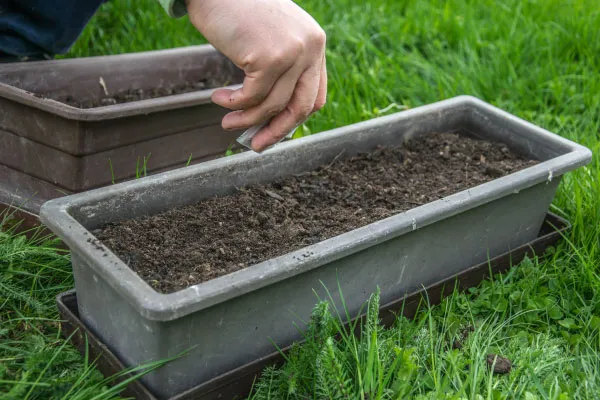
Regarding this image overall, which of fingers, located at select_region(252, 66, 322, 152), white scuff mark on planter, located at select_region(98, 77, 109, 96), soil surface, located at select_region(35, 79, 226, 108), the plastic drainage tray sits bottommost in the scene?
the plastic drainage tray

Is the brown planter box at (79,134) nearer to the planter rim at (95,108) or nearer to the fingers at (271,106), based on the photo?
the planter rim at (95,108)

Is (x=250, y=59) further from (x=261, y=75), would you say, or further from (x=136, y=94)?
(x=136, y=94)

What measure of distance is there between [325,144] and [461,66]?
1.35 metres

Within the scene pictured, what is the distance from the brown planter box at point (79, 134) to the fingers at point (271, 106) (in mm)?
638

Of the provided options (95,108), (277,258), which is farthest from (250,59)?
(95,108)

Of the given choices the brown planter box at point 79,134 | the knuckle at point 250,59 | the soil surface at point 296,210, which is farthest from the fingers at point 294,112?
the brown planter box at point 79,134

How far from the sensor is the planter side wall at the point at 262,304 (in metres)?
1.58

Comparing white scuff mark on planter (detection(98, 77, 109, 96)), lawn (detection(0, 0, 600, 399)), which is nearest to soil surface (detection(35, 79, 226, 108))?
white scuff mark on planter (detection(98, 77, 109, 96))

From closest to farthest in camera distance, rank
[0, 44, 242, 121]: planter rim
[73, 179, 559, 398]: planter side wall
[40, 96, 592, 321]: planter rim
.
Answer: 1. [40, 96, 592, 321]: planter rim
2. [73, 179, 559, 398]: planter side wall
3. [0, 44, 242, 121]: planter rim

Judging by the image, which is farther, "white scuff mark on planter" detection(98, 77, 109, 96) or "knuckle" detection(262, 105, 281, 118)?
"white scuff mark on planter" detection(98, 77, 109, 96)

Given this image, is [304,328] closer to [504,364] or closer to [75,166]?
[504,364]

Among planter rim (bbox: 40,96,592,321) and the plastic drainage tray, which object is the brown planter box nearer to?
planter rim (bbox: 40,96,592,321)

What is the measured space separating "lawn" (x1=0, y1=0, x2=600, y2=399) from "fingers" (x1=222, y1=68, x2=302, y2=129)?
443 millimetres

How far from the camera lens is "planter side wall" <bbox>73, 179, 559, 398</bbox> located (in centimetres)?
158
